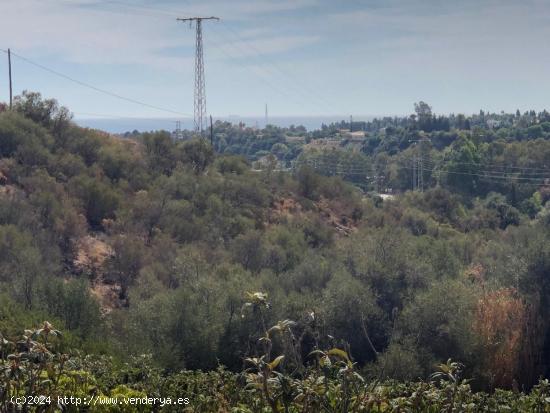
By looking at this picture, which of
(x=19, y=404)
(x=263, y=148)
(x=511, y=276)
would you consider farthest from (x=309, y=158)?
(x=19, y=404)

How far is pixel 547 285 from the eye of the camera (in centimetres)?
1639

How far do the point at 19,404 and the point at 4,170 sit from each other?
2054 cm

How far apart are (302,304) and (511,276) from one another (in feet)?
18.7

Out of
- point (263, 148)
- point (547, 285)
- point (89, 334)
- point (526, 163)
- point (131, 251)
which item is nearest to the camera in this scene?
point (89, 334)

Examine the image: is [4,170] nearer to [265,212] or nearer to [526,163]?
[265,212]

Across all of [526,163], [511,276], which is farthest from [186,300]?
[526,163]

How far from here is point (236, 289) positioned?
14.2 m

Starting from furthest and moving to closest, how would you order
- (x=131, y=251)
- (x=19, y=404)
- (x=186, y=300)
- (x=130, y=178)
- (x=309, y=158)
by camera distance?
(x=309, y=158), (x=130, y=178), (x=131, y=251), (x=186, y=300), (x=19, y=404)

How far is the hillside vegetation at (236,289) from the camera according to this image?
6.20 meters

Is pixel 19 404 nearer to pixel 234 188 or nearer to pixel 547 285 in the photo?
pixel 547 285

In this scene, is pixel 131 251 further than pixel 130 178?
No

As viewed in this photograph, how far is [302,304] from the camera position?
14219 millimetres

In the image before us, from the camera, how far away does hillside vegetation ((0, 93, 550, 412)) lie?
620 centimetres

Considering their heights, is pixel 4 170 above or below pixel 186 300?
above
